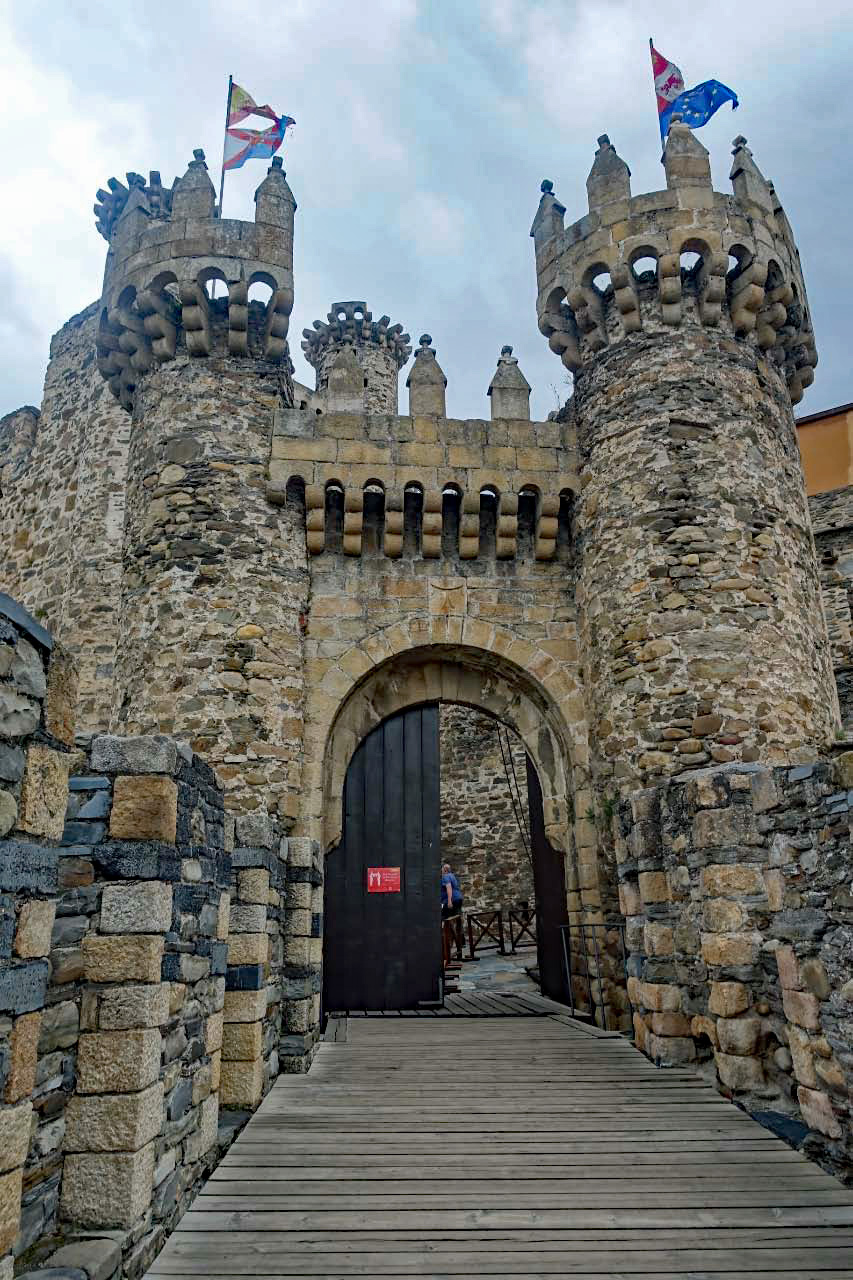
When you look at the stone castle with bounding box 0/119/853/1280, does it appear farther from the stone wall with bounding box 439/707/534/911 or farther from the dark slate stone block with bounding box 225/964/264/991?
the stone wall with bounding box 439/707/534/911

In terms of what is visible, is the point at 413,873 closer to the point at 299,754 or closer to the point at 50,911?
the point at 299,754

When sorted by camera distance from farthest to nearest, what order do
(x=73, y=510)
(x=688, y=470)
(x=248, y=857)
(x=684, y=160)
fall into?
(x=73, y=510) < (x=684, y=160) < (x=688, y=470) < (x=248, y=857)

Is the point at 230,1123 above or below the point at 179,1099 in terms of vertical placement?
below

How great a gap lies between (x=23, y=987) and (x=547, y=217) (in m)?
8.06

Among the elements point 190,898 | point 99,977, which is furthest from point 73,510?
point 99,977

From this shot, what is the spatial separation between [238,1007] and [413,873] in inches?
124

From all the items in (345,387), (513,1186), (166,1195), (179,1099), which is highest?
(345,387)

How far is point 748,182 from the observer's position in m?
7.54

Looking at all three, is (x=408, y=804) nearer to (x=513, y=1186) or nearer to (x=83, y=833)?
(x=513, y=1186)

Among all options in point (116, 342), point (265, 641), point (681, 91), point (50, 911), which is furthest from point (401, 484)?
point (50, 911)

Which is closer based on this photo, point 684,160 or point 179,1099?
point 179,1099

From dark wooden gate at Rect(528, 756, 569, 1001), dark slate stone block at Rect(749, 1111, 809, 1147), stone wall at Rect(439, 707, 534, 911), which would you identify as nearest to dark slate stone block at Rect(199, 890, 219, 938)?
dark slate stone block at Rect(749, 1111, 809, 1147)

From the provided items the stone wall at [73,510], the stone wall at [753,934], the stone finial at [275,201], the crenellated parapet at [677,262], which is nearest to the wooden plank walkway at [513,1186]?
the stone wall at [753,934]

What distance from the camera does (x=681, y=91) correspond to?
8094 mm
